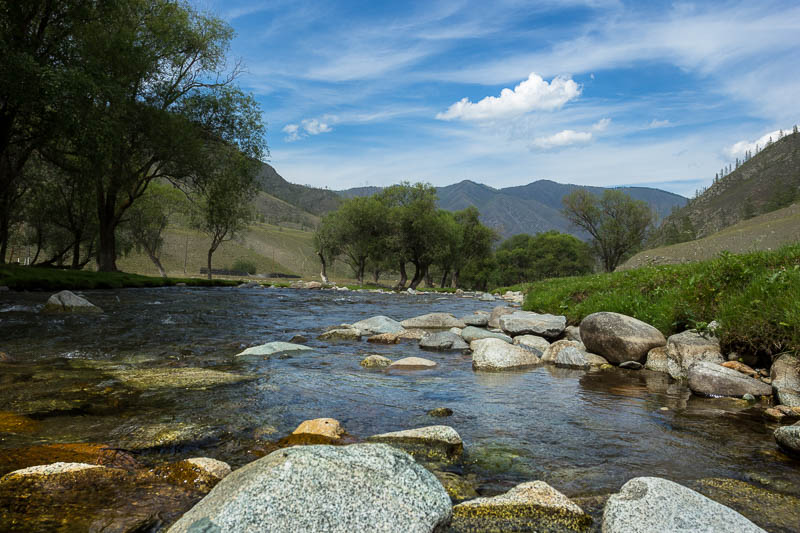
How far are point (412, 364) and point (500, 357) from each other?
1.69 m

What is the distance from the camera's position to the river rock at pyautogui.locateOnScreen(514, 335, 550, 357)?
9.96 m

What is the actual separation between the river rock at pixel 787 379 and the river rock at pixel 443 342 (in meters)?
5.85

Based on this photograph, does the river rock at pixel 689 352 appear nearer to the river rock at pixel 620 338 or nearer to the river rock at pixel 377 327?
the river rock at pixel 620 338

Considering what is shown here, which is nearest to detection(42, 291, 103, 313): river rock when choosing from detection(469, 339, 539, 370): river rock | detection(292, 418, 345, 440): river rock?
detection(469, 339, 539, 370): river rock

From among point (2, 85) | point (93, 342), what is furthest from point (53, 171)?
point (93, 342)

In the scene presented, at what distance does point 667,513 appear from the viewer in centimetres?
263

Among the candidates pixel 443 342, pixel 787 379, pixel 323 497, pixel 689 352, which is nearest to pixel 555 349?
pixel 689 352

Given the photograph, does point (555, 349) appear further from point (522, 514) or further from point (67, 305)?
point (67, 305)

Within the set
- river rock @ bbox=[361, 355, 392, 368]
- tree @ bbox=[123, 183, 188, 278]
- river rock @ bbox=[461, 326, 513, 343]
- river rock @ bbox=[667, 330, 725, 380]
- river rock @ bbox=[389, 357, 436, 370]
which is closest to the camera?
river rock @ bbox=[667, 330, 725, 380]

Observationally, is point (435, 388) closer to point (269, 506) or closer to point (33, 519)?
point (269, 506)

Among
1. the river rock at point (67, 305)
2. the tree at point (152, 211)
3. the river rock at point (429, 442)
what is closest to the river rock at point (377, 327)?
the river rock at point (429, 442)

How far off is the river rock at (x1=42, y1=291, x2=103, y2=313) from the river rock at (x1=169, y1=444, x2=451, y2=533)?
15.8 meters

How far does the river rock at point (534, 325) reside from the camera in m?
11.3

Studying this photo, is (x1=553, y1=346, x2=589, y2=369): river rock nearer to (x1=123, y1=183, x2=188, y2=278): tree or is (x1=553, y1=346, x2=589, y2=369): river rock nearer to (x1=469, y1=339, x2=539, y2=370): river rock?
(x1=469, y1=339, x2=539, y2=370): river rock
